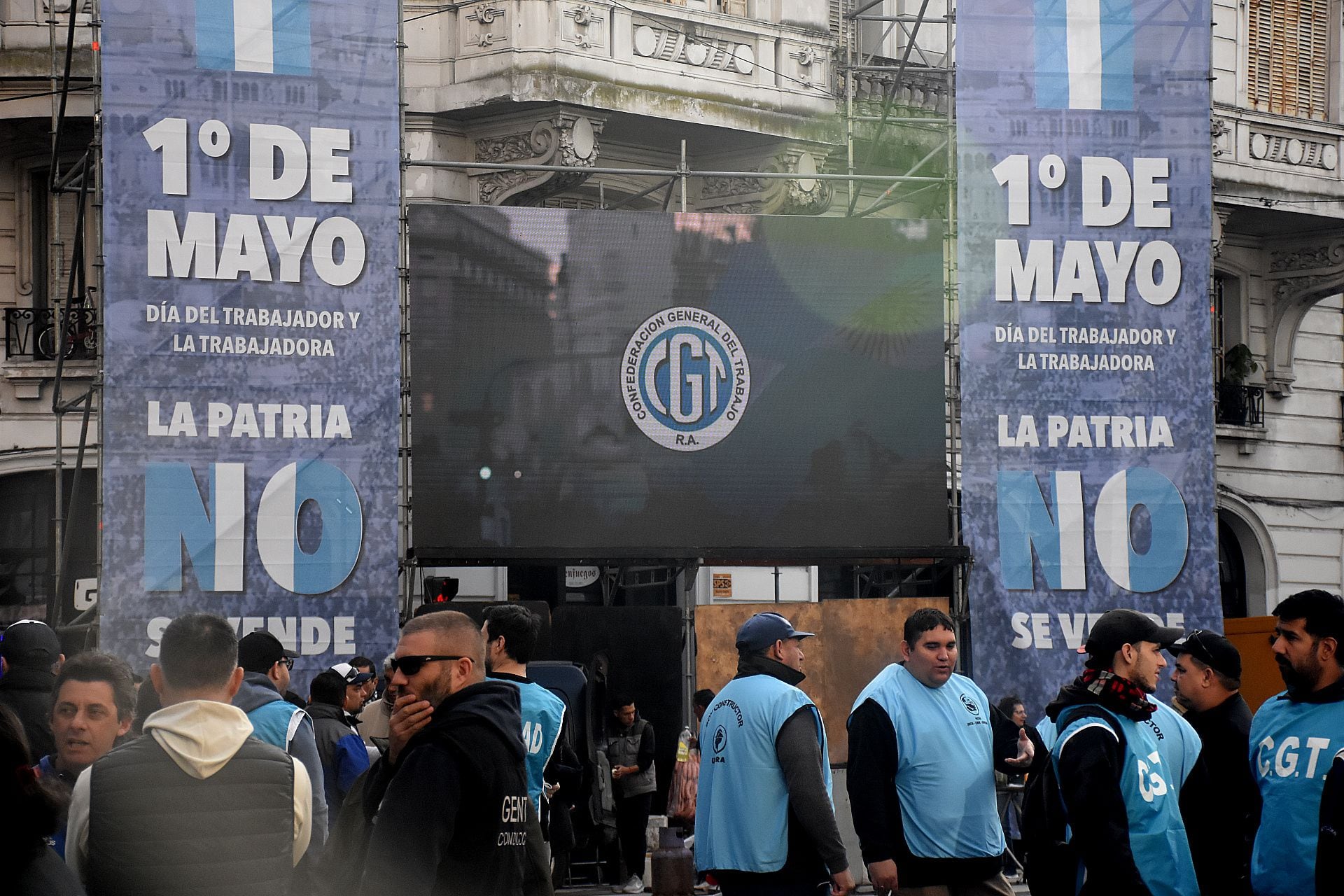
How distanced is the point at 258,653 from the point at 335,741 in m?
1.64

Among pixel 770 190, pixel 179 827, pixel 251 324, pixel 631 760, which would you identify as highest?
pixel 770 190

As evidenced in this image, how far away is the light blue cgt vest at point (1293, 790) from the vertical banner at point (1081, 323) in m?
9.81

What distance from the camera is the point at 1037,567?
16344 millimetres

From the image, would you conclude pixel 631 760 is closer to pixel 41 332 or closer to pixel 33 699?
pixel 33 699

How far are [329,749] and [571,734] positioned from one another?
3.44 metres

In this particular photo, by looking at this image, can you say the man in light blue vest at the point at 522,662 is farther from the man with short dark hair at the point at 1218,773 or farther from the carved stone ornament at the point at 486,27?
the carved stone ornament at the point at 486,27

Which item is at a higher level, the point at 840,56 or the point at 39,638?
the point at 840,56

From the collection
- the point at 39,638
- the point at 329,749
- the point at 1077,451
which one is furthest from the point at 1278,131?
the point at 39,638

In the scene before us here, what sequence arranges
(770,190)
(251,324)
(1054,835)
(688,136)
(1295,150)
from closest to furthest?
(1054,835) → (251,324) → (688,136) → (770,190) → (1295,150)

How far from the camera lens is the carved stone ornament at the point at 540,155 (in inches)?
724

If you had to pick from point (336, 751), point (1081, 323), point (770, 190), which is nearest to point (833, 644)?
point (1081, 323)

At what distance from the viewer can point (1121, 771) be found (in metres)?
6.37

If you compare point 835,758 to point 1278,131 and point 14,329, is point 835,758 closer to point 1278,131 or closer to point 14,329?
point 14,329

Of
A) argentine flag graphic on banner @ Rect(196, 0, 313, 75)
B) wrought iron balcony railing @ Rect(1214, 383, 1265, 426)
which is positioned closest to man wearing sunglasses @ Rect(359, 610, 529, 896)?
argentine flag graphic on banner @ Rect(196, 0, 313, 75)
